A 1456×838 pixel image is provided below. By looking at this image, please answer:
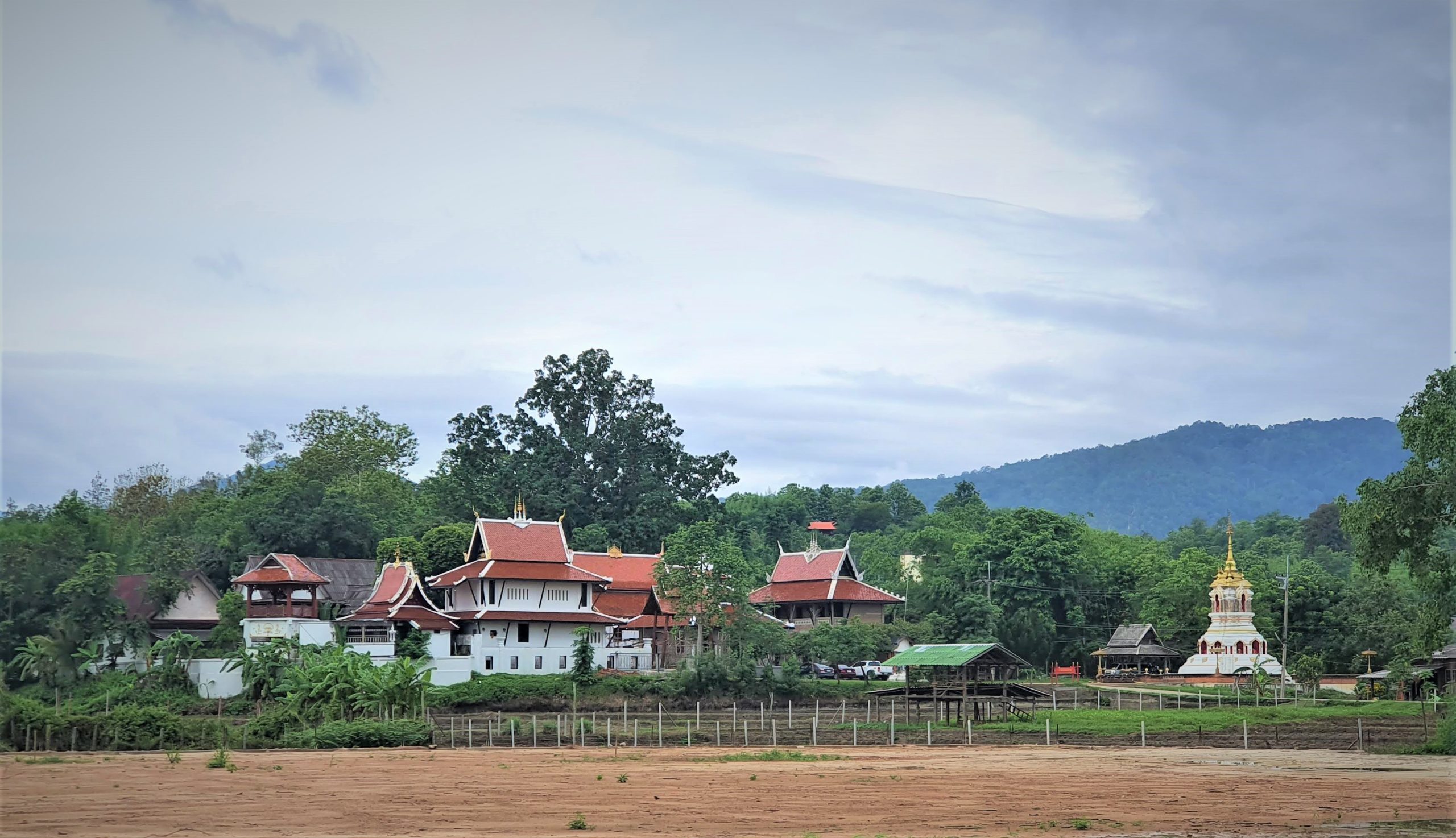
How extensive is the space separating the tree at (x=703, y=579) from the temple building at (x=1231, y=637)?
86.3 ft

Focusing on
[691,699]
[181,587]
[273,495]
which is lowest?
[691,699]

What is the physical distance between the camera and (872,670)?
7688cm

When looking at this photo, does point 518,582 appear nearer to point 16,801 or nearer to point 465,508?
point 465,508

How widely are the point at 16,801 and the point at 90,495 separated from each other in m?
82.6

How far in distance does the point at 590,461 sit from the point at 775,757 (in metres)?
53.0

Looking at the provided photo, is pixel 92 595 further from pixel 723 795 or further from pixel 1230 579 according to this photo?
pixel 1230 579

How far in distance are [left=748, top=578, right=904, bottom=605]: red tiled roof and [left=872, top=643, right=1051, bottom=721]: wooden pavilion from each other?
81.0 feet

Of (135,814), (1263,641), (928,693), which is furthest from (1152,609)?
(135,814)

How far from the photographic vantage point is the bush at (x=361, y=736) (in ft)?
149

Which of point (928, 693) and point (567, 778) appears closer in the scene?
point (567, 778)

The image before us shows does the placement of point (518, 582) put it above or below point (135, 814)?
above

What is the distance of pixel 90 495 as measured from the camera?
104250 mm

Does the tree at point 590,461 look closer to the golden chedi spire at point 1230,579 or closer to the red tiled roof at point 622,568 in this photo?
the red tiled roof at point 622,568

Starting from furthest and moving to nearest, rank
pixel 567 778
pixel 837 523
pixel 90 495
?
pixel 837 523 < pixel 90 495 < pixel 567 778
